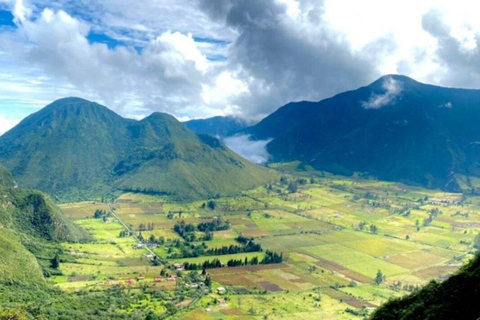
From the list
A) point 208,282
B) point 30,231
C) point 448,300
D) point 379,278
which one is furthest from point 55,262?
point 448,300

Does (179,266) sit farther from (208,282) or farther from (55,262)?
(55,262)

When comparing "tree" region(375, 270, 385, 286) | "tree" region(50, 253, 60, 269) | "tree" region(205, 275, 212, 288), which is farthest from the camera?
"tree" region(375, 270, 385, 286)

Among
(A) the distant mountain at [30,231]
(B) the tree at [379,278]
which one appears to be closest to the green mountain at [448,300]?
(B) the tree at [379,278]

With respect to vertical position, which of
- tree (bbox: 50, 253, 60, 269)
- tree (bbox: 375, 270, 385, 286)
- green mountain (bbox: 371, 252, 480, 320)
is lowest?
tree (bbox: 50, 253, 60, 269)

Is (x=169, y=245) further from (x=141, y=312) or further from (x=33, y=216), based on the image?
(x=141, y=312)

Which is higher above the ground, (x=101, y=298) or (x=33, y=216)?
(x=33, y=216)

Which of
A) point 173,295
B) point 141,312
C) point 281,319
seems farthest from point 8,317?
point 281,319

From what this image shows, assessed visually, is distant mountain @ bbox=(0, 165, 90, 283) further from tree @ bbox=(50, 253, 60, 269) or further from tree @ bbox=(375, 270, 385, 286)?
tree @ bbox=(375, 270, 385, 286)

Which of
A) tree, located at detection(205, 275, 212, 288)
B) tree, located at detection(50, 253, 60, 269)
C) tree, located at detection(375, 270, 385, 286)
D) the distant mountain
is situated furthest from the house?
tree, located at detection(375, 270, 385, 286)
